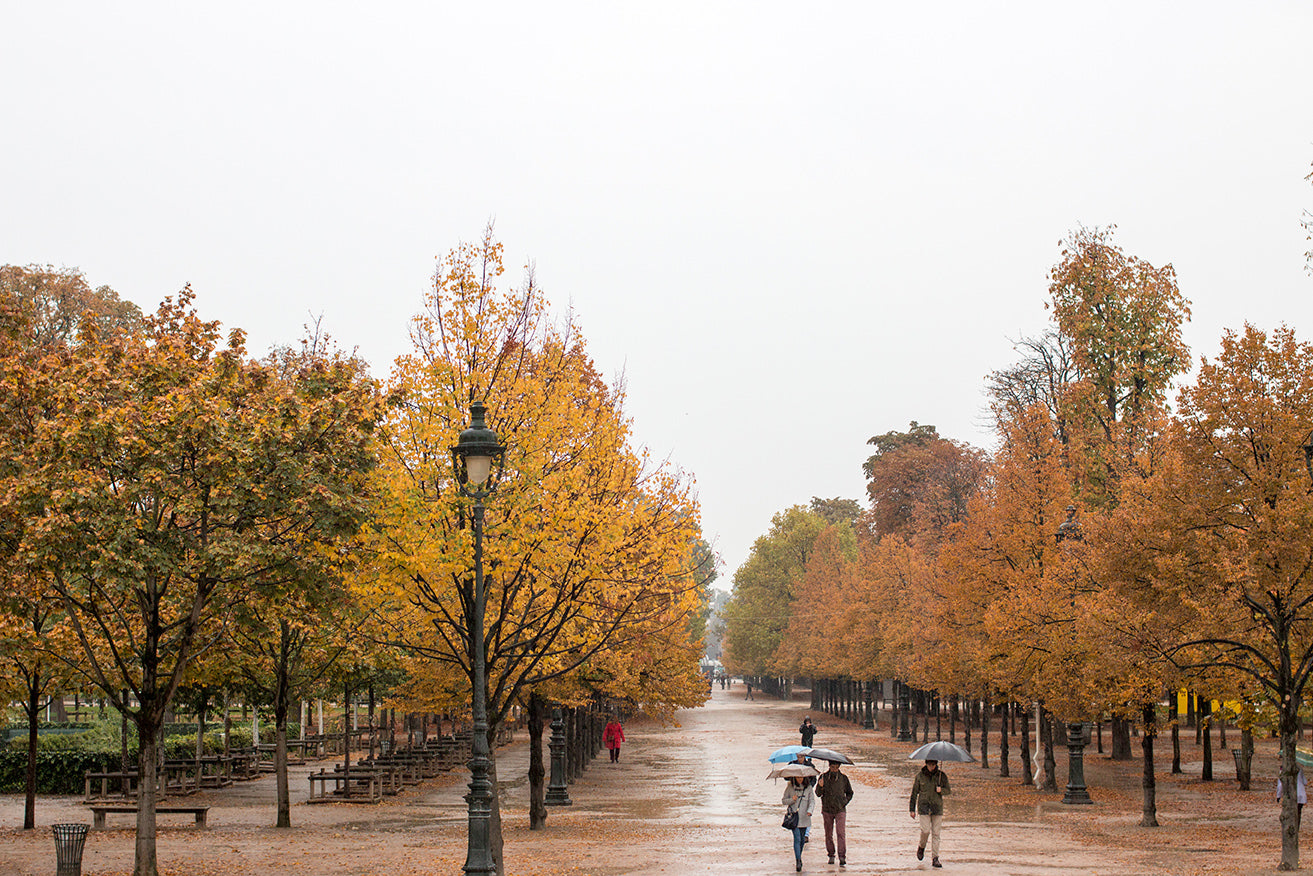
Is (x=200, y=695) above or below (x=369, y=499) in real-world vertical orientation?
below

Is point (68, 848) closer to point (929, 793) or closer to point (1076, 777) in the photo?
point (929, 793)

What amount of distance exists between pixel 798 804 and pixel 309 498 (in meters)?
8.93

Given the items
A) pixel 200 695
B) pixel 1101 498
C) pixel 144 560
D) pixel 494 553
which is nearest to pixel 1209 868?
pixel 494 553

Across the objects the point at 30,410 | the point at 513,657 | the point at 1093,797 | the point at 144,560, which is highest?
the point at 30,410

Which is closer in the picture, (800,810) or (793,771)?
(800,810)

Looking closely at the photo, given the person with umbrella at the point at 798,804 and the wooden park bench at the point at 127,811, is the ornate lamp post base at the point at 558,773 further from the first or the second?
the person with umbrella at the point at 798,804

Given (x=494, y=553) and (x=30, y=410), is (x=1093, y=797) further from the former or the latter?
(x=30, y=410)

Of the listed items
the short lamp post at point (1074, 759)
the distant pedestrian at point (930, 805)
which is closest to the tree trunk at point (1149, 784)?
the short lamp post at point (1074, 759)

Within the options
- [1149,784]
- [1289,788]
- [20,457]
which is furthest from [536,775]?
[1289,788]

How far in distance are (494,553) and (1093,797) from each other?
73.4 ft

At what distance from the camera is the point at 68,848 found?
1681 centimetres

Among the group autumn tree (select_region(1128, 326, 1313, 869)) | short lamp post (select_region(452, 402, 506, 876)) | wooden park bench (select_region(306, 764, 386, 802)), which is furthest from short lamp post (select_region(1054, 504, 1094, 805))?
short lamp post (select_region(452, 402, 506, 876))

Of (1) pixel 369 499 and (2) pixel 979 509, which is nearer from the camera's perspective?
(1) pixel 369 499

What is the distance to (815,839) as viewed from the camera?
78.2 feet
